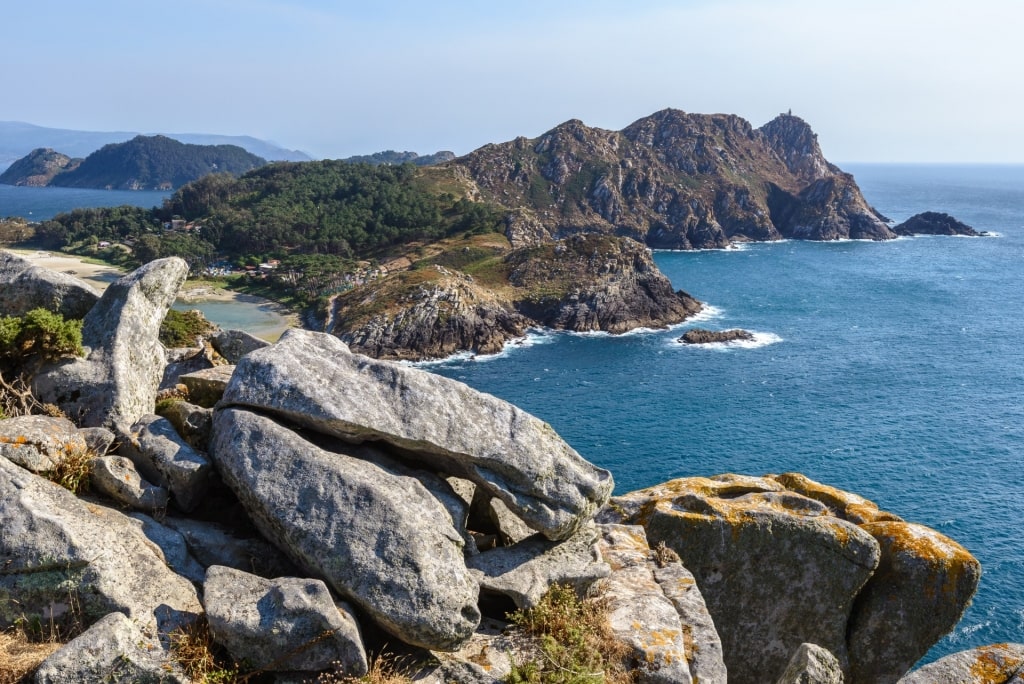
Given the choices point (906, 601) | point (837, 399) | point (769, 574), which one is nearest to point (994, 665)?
point (769, 574)

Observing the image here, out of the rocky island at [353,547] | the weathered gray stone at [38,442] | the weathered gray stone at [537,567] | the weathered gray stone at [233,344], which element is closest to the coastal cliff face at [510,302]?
the weathered gray stone at [233,344]

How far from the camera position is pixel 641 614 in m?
12.9

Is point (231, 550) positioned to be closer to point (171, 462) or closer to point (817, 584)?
point (171, 462)

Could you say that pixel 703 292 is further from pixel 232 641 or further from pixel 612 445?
pixel 232 641

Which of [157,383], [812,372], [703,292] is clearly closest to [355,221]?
[703,292]

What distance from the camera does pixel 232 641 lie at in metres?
8.87

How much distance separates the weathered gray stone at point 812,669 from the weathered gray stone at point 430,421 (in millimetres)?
4312

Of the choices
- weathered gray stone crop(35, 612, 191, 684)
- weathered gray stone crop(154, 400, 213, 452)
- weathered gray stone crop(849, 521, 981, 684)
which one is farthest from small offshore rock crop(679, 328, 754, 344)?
weathered gray stone crop(35, 612, 191, 684)

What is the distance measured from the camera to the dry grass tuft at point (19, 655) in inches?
323

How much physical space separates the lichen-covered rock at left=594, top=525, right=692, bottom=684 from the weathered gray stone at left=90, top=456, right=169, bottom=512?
8.26m

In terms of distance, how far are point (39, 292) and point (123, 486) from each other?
7410mm

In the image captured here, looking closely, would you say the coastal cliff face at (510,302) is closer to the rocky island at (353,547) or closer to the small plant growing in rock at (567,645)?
the rocky island at (353,547)

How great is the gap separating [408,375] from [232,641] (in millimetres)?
5323

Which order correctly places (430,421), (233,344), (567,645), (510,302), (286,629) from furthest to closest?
(510,302)
(233,344)
(430,421)
(567,645)
(286,629)
